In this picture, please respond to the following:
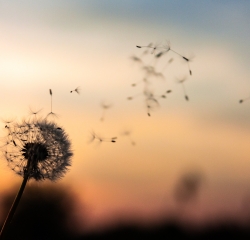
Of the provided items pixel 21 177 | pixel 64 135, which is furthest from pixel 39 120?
pixel 21 177

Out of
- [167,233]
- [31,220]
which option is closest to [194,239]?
[167,233]

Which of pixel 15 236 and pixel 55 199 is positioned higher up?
pixel 55 199

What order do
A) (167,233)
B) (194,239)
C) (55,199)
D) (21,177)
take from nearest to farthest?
(21,177) → (194,239) → (167,233) → (55,199)

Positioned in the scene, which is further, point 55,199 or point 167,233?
point 55,199

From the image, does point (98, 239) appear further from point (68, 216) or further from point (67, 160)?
point (67, 160)

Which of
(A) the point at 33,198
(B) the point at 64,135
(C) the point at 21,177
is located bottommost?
(C) the point at 21,177

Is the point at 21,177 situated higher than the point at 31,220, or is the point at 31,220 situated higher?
the point at 31,220

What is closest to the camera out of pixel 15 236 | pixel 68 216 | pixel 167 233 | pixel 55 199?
pixel 167 233

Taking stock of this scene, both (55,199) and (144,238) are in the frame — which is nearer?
(144,238)

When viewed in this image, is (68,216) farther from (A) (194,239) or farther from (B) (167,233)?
(A) (194,239)
